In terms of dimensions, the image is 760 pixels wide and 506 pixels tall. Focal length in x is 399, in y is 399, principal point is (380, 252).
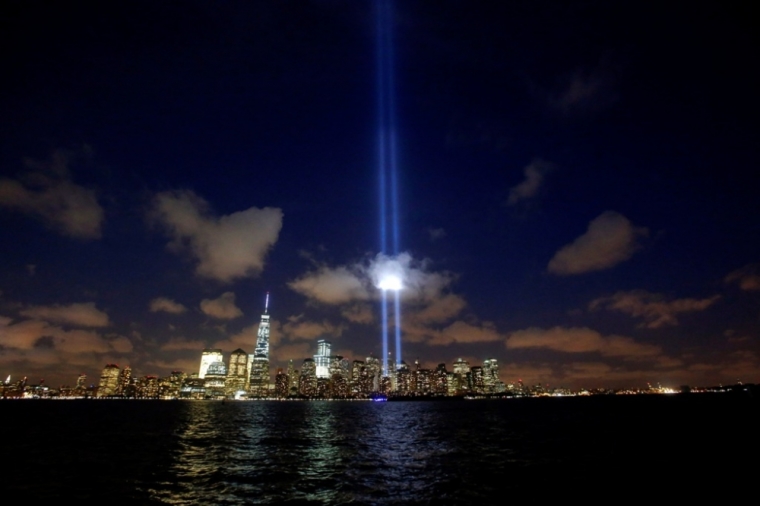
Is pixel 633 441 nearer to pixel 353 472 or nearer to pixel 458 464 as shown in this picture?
pixel 458 464

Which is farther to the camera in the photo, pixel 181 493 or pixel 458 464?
pixel 458 464

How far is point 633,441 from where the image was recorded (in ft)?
188

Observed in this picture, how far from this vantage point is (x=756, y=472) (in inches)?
1372

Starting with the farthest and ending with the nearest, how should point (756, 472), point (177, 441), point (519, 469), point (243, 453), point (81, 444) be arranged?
point (177, 441)
point (81, 444)
point (243, 453)
point (519, 469)
point (756, 472)

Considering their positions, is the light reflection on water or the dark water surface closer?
the light reflection on water

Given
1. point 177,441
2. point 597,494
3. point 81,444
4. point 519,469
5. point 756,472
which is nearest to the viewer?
point 597,494

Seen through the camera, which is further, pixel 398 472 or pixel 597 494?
pixel 398 472

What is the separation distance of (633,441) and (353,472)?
1758 inches

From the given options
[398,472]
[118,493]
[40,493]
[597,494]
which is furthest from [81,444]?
[597,494]

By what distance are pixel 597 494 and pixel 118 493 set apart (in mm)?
34691

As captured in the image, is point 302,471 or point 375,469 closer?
point 302,471

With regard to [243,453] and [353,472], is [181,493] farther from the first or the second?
[243,453]

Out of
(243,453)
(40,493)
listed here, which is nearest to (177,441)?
(243,453)

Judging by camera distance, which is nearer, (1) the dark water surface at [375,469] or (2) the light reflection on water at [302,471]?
(2) the light reflection on water at [302,471]
